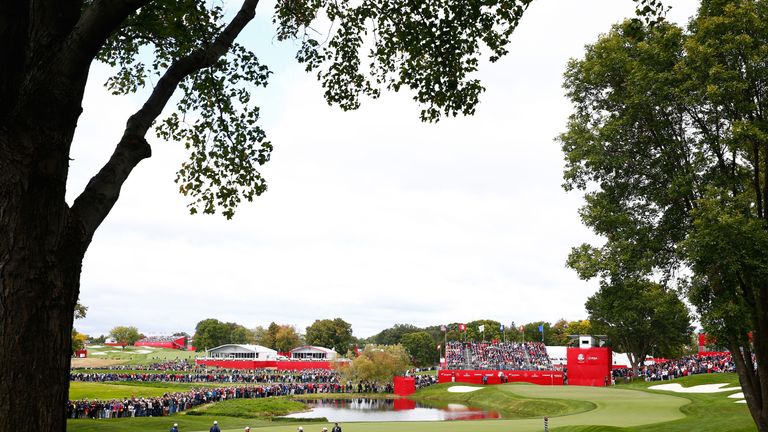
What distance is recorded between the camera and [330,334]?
133 m

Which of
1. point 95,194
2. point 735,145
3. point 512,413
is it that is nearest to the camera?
point 95,194

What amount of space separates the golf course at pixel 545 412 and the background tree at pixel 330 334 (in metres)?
75.2

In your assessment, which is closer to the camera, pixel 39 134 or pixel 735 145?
pixel 39 134

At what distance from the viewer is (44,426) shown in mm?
4797

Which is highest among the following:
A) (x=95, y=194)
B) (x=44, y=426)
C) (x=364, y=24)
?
(x=364, y=24)

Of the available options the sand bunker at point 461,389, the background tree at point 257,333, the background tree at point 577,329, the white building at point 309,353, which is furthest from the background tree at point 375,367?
the background tree at point 257,333

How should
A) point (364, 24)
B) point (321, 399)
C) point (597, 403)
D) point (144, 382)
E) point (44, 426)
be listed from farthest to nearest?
point (144, 382) → point (321, 399) → point (597, 403) → point (364, 24) → point (44, 426)

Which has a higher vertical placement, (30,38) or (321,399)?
(30,38)

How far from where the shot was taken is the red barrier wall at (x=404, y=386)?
2455 inches

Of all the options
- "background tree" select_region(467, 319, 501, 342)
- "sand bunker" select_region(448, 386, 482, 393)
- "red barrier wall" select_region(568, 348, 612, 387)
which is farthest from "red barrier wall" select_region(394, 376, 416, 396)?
"background tree" select_region(467, 319, 501, 342)

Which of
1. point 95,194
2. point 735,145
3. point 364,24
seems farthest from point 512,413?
point 95,194

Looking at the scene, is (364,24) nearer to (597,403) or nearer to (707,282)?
(707,282)

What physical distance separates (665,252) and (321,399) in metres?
46.4

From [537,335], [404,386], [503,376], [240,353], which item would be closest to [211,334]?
[240,353]
